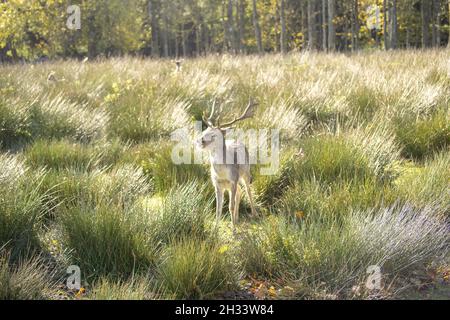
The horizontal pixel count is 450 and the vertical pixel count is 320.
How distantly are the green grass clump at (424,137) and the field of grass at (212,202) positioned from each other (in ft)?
0.06

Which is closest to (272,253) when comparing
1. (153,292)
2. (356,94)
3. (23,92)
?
(153,292)

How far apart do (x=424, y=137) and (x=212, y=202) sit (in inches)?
122

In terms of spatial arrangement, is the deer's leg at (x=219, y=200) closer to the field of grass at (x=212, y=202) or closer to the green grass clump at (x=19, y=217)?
the field of grass at (x=212, y=202)

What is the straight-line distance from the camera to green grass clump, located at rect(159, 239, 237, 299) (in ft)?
11.6

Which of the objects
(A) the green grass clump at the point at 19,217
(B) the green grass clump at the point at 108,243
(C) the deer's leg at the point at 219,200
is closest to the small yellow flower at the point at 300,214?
(C) the deer's leg at the point at 219,200

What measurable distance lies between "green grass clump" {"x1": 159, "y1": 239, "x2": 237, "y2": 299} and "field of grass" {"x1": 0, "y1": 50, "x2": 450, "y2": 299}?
0.03ft

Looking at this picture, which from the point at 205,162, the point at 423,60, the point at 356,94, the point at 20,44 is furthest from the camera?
the point at 20,44

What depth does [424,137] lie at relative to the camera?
6.43 m

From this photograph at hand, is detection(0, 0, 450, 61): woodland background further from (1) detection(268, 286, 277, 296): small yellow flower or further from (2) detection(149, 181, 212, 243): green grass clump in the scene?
(1) detection(268, 286, 277, 296): small yellow flower

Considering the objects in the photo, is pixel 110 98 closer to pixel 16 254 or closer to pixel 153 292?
pixel 16 254

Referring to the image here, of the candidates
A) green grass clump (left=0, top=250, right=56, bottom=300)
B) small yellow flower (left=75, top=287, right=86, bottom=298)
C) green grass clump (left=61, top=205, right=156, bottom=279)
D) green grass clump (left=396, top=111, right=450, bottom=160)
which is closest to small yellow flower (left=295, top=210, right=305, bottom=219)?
green grass clump (left=61, top=205, right=156, bottom=279)

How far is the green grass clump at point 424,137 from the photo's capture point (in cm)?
641
